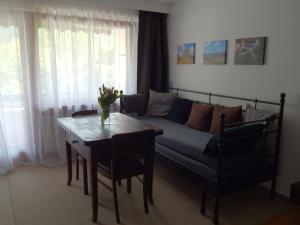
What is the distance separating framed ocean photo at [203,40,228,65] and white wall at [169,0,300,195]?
6cm

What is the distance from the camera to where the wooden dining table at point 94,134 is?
2.25 metres

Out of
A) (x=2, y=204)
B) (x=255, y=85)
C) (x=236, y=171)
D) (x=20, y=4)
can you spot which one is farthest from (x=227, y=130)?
(x=20, y=4)

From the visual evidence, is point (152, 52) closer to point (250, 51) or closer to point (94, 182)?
point (250, 51)

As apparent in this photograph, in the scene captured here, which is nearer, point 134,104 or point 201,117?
point 201,117

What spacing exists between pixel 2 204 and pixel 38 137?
1218 mm

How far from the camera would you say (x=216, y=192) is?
235 cm

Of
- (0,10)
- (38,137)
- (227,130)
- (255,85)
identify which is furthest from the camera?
(38,137)

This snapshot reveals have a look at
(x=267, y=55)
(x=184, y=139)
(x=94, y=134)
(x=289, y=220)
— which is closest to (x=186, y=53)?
(x=267, y=55)

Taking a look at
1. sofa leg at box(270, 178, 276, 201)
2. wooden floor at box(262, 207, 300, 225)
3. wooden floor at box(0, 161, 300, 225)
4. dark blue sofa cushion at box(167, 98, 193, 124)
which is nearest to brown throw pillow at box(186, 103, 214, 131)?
dark blue sofa cushion at box(167, 98, 193, 124)

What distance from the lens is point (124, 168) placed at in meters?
2.42

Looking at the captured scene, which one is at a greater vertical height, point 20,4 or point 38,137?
point 20,4

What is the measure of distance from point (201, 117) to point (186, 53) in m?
1.22

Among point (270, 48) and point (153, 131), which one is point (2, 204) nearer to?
point (153, 131)

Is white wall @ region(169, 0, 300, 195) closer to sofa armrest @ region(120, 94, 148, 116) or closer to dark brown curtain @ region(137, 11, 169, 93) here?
dark brown curtain @ region(137, 11, 169, 93)
